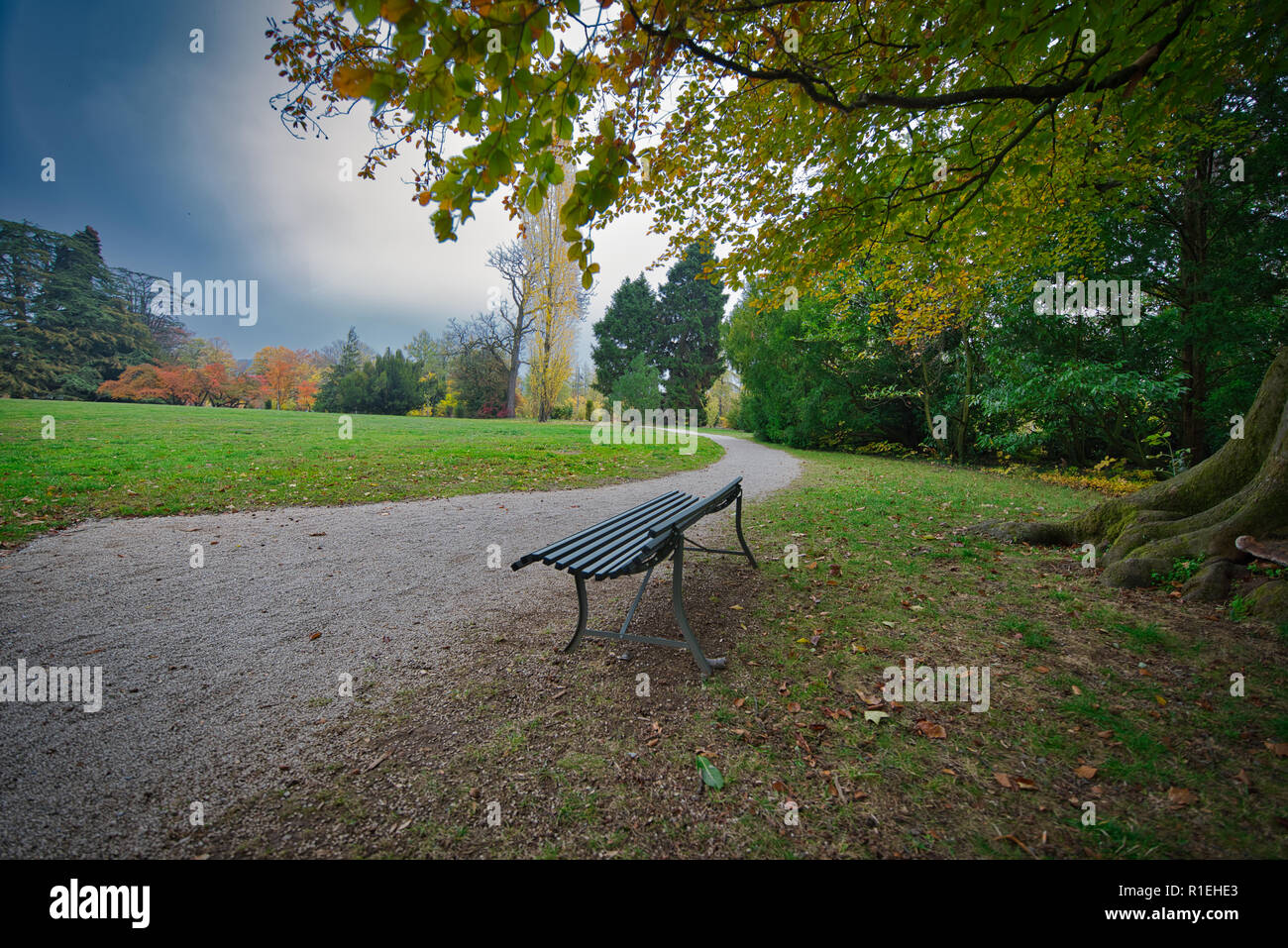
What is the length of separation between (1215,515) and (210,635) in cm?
802

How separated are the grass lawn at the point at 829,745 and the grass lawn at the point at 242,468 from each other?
5760 millimetres

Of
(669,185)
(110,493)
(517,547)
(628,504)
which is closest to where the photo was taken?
(517,547)

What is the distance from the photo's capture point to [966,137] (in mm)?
4340

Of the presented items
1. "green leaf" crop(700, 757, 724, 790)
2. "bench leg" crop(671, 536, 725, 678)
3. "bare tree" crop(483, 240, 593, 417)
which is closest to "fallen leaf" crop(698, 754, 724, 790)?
"green leaf" crop(700, 757, 724, 790)

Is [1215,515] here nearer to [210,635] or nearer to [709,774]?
[709,774]

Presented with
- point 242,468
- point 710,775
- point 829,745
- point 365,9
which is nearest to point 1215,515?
point 829,745

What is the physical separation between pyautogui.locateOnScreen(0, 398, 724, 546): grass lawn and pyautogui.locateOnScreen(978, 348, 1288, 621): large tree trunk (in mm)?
7520

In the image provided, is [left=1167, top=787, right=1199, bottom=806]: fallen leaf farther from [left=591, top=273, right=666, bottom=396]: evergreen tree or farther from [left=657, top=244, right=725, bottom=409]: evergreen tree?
[left=591, top=273, right=666, bottom=396]: evergreen tree

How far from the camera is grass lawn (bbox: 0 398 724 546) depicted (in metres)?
6.25

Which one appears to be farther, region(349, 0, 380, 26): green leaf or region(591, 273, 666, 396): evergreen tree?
region(591, 273, 666, 396): evergreen tree
